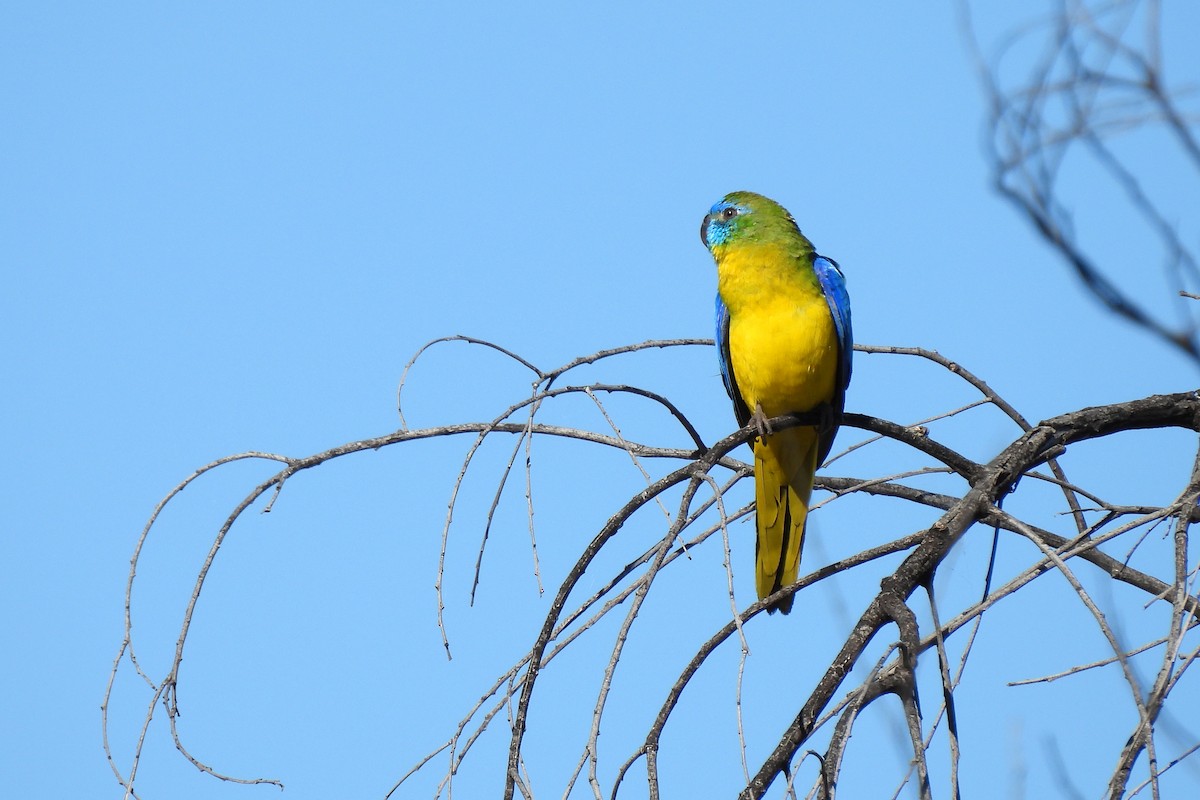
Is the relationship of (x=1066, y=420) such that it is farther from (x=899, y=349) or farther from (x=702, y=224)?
(x=702, y=224)

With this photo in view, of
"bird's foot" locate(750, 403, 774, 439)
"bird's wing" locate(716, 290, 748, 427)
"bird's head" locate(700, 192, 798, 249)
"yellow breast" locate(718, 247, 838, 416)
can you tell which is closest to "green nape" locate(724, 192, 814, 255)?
"bird's head" locate(700, 192, 798, 249)

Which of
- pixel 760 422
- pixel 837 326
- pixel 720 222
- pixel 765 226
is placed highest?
pixel 720 222

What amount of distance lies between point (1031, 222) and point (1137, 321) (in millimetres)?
220

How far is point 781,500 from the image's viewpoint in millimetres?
4402

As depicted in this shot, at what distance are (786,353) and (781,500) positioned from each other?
56 centimetres

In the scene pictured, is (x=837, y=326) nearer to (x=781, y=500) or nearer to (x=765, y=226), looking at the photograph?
(x=765, y=226)

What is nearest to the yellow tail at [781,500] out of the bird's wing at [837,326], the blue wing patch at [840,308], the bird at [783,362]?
the bird at [783,362]

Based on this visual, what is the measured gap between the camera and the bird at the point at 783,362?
14.0 ft

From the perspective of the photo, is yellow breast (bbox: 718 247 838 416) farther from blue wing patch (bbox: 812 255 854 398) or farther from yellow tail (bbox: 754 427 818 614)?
yellow tail (bbox: 754 427 818 614)

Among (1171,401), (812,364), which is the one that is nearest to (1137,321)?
(1171,401)

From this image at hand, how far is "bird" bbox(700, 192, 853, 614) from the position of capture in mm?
4273

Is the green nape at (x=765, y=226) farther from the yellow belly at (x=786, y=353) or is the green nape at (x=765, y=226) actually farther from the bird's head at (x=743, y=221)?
the yellow belly at (x=786, y=353)

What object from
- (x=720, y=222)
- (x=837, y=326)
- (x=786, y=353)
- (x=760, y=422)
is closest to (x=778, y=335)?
(x=786, y=353)

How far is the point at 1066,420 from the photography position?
9.96 feet
